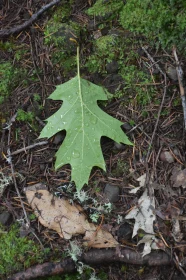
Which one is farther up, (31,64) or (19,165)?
(31,64)

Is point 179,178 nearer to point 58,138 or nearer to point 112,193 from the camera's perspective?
point 112,193

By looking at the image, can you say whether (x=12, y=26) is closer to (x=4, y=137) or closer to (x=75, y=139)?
(x=4, y=137)

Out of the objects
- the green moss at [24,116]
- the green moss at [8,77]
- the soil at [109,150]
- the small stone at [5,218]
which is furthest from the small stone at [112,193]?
the green moss at [8,77]

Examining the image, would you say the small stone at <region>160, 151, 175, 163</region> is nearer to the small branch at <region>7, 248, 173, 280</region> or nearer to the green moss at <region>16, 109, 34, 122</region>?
the small branch at <region>7, 248, 173, 280</region>

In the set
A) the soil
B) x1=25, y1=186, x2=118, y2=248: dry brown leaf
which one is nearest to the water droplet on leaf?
the soil

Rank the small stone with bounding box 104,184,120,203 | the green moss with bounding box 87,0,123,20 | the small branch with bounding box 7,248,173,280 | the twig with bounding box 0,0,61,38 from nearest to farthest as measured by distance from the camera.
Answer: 1. the small branch with bounding box 7,248,173,280
2. the small stone with bounding box 104,184,120,203
3. the green moss with bounding box 87,0,123,20
4. the twig with bounding box 0,0,61,38

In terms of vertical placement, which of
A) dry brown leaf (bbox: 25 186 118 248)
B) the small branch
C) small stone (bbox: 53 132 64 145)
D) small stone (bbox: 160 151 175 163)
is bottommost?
the small branch

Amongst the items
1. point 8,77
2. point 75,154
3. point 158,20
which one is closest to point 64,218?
point 75,154

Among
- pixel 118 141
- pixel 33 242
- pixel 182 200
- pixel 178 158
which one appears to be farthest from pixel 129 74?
pixel 33 242
